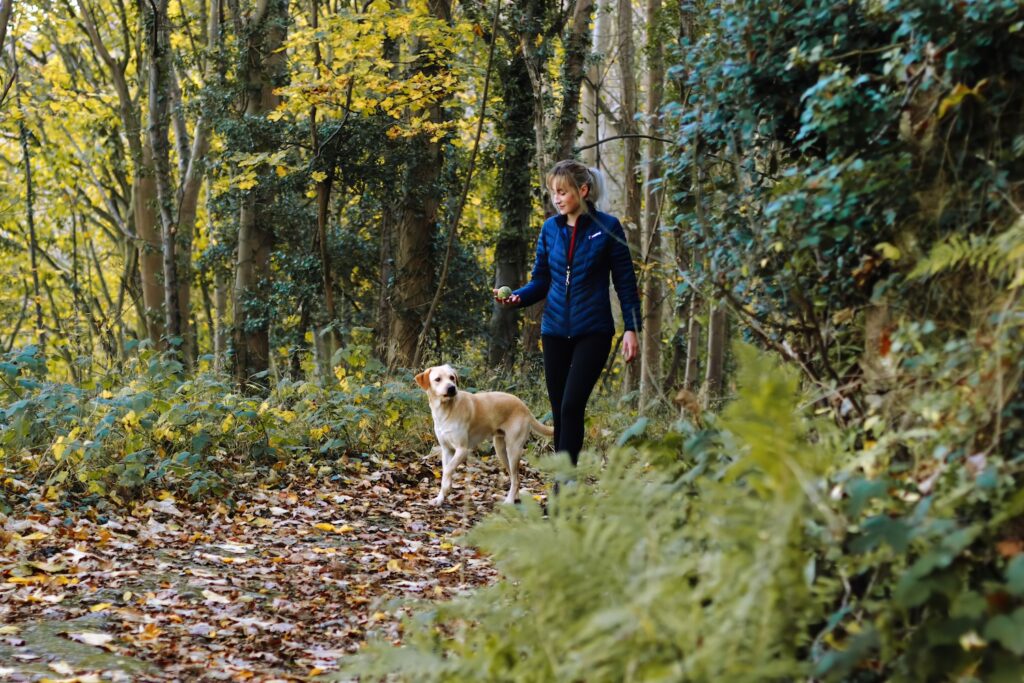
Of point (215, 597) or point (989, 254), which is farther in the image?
point (215, 597)

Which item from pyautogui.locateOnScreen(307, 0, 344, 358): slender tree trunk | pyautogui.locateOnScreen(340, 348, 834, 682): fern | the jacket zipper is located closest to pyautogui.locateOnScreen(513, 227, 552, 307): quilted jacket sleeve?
the jacket zipper

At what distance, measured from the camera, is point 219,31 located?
1712cm

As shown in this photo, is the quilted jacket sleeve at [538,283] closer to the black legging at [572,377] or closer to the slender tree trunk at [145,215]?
the black legging at [572,377]

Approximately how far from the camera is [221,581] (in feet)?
19.5

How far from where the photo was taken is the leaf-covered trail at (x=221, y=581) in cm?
468

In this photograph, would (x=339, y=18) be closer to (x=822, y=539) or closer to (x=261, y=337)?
(x=261, y=337)

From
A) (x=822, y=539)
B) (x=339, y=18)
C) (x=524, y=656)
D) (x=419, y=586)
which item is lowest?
(x=419, y=586)

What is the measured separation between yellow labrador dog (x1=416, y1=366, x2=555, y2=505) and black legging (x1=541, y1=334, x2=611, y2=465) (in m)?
1.41

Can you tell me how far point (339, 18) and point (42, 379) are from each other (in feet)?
21.5

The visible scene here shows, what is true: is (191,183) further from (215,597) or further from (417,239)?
(215,597)

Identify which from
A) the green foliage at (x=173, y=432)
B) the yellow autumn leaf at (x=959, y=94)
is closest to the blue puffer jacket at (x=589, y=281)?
the yellow autumn leaf at (x=959, y=94)

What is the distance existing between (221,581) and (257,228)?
1216 cm

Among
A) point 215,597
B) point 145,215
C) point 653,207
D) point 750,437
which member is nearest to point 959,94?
point 750,437

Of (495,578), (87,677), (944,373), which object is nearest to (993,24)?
(944,373)
